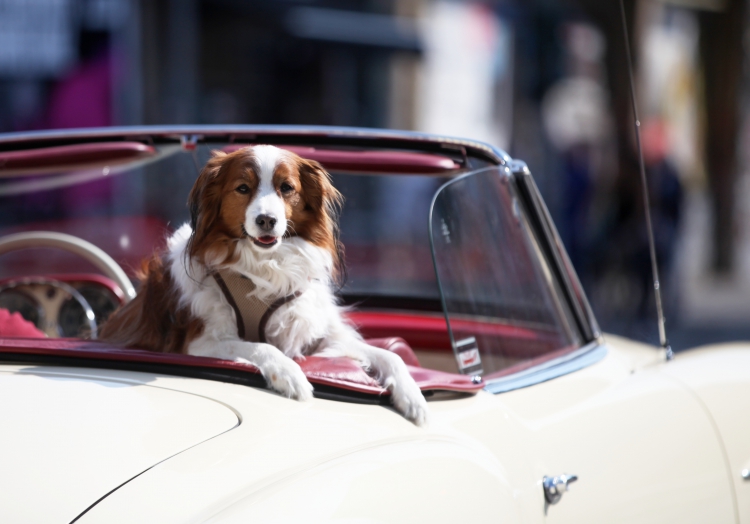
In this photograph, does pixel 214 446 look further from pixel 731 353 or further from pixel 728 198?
pixel 728 198

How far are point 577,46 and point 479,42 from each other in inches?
104

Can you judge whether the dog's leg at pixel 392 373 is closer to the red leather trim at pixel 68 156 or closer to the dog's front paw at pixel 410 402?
the dog's front paw at pixel 410 402

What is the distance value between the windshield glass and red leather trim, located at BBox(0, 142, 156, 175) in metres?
1.07

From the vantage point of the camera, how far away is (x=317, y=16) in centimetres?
1434

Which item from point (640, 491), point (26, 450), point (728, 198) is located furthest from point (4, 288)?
point (728, 198)

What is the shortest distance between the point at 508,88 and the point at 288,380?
1670cm

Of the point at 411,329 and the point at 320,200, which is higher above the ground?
the point at 320,200

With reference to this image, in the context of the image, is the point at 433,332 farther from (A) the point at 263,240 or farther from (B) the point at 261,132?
(A) the point at 263,240

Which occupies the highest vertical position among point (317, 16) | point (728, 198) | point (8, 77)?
point (317, 16)

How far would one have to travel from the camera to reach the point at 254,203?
6.69 ft

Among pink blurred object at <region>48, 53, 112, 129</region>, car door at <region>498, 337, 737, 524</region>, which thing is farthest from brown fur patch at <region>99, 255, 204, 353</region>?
pink blurred object at <region>48, 53, 112, 129</region>

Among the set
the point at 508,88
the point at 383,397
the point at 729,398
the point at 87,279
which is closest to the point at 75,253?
the point at 87,279

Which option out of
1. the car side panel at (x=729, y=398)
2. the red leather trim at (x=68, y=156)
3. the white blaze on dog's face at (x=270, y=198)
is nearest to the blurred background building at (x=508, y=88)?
the car side panel at (x=729, y=398)

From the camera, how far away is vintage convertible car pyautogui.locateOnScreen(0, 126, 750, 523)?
1.55 meters
